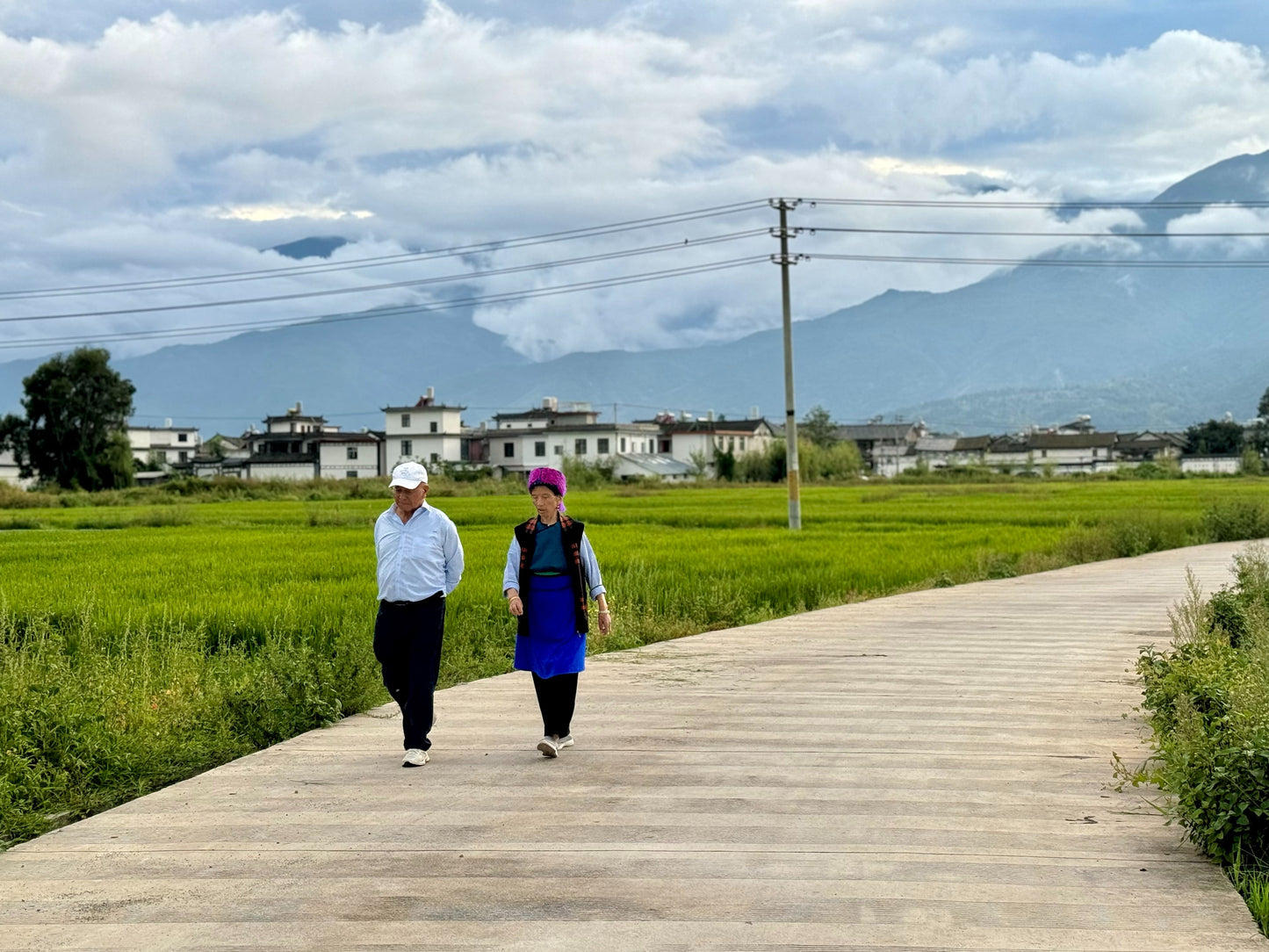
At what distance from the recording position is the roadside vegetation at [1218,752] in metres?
5.73

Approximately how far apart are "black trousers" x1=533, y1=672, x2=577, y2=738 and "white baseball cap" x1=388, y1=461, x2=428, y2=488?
135 centimetres

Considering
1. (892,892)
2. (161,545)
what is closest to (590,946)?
(892,892)

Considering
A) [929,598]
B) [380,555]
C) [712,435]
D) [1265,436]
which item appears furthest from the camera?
[1265,436]

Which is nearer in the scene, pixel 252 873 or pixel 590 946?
pixel 590 946

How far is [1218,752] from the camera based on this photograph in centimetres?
604

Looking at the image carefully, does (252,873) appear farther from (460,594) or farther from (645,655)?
(460,594)

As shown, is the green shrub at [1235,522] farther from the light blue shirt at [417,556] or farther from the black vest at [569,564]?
the light blue shirt at [417,556]

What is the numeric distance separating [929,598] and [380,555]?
1202 cm

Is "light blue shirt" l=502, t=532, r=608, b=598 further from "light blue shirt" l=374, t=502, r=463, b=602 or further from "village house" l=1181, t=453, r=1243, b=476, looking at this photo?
"village house" l=1181, t=453, r=1243, b=476

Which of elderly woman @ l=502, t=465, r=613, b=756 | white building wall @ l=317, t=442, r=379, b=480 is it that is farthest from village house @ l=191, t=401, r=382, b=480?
elderly woman @ l=502, t=465, r=613, b=756

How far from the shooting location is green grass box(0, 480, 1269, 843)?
315 inches

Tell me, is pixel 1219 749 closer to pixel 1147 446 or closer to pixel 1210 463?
pixel 1210 463

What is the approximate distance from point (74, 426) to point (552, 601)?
95.0 meters

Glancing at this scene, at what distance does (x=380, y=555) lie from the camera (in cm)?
837
